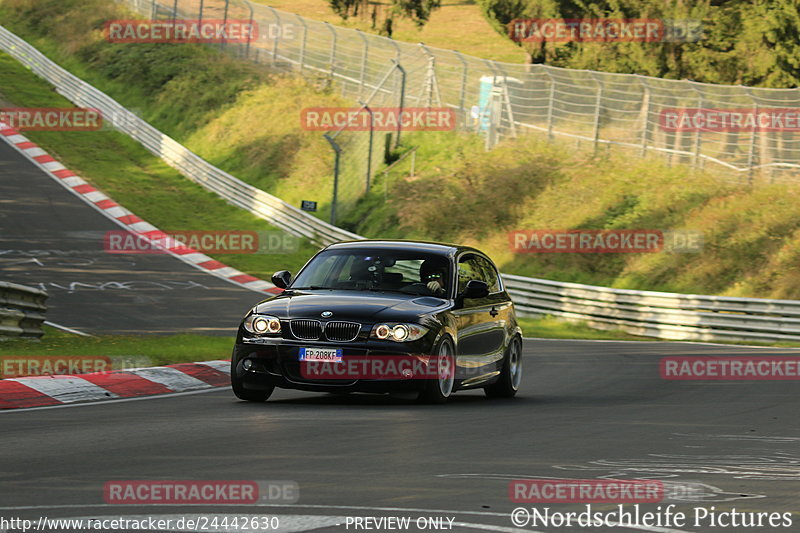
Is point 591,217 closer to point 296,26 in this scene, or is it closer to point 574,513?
point 296,26

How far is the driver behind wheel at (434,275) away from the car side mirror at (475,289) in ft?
0.84

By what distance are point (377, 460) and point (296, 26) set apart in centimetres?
4679

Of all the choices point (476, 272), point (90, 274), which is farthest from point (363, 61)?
point (476, 272)

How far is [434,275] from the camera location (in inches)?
512

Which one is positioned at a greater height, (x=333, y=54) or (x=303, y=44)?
(x=303, y=44)

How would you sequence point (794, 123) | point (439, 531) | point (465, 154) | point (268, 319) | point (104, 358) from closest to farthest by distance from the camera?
point (439, 531)
point (268, 319)
point (104, 358)
point (794, 123)
point (465, 154)

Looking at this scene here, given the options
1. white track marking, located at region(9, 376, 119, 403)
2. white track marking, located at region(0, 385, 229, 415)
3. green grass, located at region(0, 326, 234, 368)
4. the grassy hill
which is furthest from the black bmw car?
the grassy hill

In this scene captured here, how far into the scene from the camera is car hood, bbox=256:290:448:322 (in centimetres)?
1180

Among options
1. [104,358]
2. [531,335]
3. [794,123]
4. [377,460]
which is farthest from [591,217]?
[377,460]

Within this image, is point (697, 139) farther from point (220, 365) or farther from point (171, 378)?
point (171, 378)

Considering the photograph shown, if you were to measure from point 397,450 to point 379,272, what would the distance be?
4.27 metres

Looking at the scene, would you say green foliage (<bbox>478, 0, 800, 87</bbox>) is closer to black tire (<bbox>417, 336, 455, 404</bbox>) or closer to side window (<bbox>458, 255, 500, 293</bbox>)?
side window (<bbox>458, 255, 500, 293</bbox>)

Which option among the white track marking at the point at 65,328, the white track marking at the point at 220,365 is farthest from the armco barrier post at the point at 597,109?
the white track marking at the point at 220,365

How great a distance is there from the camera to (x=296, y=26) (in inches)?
2106
